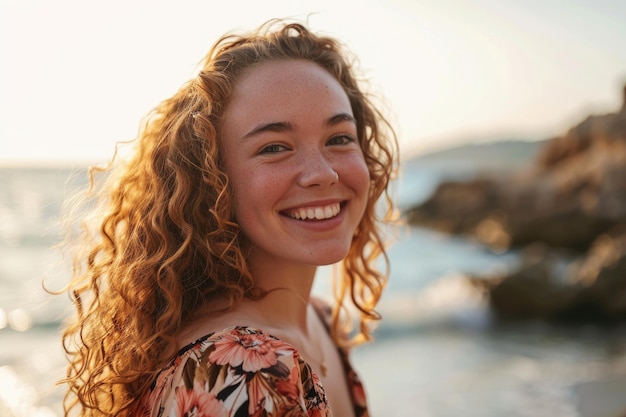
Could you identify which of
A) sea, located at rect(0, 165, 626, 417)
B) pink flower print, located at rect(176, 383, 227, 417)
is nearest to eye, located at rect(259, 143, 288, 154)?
pink flower print, located at rect(176, 383, 227, 417)

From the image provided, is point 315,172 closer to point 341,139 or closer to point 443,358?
point 341,139

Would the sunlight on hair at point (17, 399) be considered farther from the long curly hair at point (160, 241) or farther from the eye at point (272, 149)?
the eye at point (272, 149)

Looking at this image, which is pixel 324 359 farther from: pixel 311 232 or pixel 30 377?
pixel 30 377

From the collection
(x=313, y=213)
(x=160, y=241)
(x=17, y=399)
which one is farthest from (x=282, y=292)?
(x=17, y=399)

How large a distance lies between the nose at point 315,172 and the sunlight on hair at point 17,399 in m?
5.39

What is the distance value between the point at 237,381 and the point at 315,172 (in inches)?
32.4

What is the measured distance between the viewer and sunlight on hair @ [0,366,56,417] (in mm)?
6641

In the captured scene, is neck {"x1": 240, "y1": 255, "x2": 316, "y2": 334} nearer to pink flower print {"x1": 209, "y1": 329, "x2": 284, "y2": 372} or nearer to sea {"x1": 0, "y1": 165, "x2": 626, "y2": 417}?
pink flower print {"x1": 209, "y1": 329, "x2": 284, "y2": 372}

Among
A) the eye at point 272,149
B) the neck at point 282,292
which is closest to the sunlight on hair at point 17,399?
the neck at point 282,292

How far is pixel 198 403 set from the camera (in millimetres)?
1736

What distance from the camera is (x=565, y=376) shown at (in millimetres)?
7242

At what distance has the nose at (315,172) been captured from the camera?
2256mm

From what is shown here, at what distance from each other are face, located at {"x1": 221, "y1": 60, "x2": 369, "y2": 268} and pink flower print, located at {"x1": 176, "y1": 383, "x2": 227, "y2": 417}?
2.30ft

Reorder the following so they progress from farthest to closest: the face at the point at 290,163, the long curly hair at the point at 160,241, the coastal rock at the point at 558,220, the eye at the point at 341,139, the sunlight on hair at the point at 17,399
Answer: the coastal rock at the point at 558,220 → the sunlight on hair at the point at 17,399 → the eye at the point at 341,139 → the face at the point at 290,163 → the long curly hair at the point at 160,241
